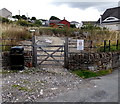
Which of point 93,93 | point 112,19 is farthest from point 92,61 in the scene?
point 112,19

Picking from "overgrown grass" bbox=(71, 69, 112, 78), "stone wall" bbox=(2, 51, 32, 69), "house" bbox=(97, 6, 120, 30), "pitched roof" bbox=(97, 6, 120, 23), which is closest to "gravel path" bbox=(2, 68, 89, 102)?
"overgrown grass" bbox=(71, 69, 112, 78)

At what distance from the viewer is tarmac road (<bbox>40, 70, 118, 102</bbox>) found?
3.96 meters

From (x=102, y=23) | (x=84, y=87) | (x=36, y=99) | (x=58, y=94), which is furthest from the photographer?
(x=102, y=23)

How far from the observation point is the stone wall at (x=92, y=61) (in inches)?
269

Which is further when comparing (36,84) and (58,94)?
(36,84)

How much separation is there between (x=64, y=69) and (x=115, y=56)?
3.15m

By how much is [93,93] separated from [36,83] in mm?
1962

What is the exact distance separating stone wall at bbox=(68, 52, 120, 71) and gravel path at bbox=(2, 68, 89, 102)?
0.64m

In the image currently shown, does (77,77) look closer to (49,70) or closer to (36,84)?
(49,70)

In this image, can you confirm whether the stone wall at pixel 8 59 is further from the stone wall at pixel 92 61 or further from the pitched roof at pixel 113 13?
the pitched roof at pixel 113 13

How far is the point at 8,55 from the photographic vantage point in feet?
21.7

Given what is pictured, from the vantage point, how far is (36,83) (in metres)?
5.00

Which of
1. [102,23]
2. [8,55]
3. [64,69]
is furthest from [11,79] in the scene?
[102,23]

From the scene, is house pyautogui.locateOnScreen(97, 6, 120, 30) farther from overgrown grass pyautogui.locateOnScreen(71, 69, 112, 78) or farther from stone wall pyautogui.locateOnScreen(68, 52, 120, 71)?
overgrown grass pyautogui.locateOnScreen(71, 69, 112, 78)
